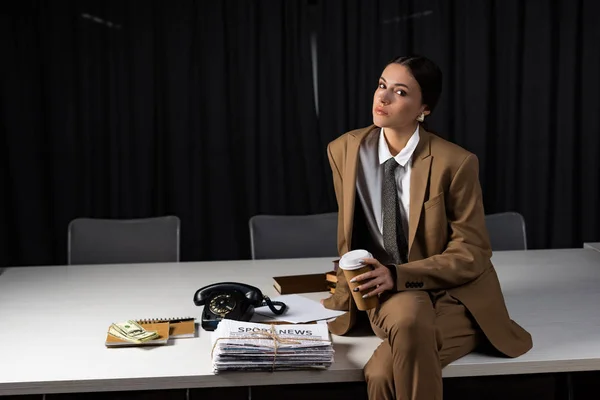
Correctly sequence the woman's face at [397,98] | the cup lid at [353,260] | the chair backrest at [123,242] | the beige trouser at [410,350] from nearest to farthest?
the beige trouser at [410,350]
the cup lid at [353,260]
the woman's face at [397,98]
the chair backrest at [123,242]

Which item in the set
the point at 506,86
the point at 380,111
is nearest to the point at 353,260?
the point at 380,111

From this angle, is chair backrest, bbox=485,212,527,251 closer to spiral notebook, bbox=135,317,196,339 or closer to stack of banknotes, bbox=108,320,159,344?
spiral notebook, bbox=135,317,196,339

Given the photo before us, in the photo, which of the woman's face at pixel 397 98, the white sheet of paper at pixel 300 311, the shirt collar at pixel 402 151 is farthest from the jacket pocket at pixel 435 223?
the white sheet of paper at pixel 300 311

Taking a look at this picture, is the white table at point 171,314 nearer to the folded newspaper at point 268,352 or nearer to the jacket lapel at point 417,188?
the folded newspaper at point 268,352

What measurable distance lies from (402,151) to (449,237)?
0.95ft

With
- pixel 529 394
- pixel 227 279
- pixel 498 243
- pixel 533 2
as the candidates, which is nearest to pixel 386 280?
pixel 529 394

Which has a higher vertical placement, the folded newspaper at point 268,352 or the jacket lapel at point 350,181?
the jacket lapel at point 350,181

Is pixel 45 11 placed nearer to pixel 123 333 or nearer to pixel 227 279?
pixel 227 279

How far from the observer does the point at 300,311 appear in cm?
264

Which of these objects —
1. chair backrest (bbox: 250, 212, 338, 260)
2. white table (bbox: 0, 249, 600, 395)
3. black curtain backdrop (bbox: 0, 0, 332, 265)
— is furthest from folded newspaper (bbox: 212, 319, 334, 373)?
black curtain backdrop (bbox: 0, 0, 332, 265)

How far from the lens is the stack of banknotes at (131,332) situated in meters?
2.30

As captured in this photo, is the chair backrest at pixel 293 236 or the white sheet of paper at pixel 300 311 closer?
the white sheet of paper at pixel 300 311

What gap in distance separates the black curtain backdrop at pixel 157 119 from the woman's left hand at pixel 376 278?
2820mm

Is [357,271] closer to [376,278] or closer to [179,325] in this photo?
[376,278]
